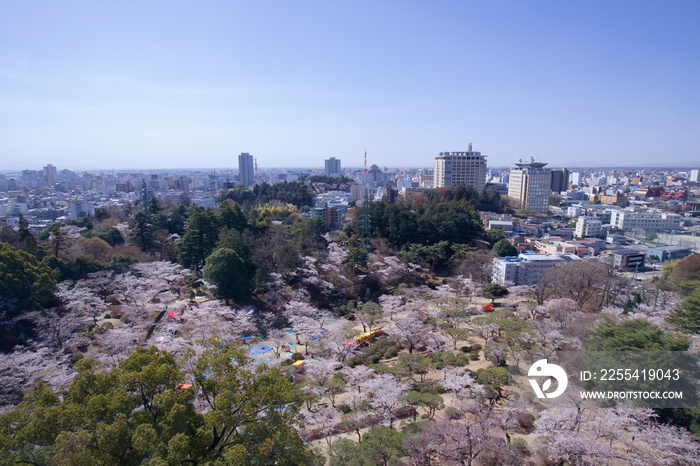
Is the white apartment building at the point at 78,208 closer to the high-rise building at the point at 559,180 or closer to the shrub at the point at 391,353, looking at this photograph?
the shrub at the point at 391,353

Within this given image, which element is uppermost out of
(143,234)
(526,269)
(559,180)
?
(559,180)

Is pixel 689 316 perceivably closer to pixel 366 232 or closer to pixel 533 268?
pixel 533 268

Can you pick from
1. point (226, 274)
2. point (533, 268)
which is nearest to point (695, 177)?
point (533, 268)

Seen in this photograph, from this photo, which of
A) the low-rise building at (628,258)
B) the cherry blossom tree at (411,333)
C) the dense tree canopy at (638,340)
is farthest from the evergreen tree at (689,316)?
the low-rise building at (628,258)

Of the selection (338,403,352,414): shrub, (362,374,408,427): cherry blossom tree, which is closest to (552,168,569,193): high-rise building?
Answer: (362,374,408,427): cherry blossom tree

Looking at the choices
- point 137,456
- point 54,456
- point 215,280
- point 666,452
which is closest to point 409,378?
point 666,452

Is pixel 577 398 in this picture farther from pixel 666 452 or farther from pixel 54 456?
pixel 54 456
